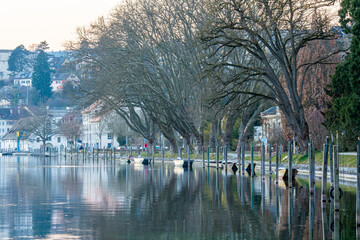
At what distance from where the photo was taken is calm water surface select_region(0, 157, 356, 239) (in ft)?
66.1

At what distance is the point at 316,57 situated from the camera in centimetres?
6194

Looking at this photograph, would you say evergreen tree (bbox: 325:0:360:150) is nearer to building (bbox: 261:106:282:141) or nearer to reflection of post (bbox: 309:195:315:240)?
reflection of post (bbox: 309:195:315:240)

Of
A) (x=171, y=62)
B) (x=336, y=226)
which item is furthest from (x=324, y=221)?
(x=171, y=62)

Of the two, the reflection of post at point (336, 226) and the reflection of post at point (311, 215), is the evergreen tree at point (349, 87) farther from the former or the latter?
the reflection of post at point (336, 226)

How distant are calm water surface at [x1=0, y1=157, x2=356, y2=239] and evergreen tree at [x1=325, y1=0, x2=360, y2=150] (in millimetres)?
5474

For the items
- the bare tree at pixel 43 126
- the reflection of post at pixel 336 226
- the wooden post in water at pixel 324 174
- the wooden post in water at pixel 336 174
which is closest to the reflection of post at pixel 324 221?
the reflection of post at pixel 336 226

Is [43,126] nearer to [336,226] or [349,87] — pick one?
[349,87]

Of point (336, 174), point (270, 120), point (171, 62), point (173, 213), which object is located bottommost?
point (173, 213)

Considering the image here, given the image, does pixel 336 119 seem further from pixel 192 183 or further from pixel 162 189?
pixel 162 189

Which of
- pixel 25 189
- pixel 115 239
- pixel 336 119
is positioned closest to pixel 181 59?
pixel 336 119

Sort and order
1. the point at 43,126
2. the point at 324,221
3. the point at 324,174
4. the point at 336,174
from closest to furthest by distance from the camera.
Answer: the point at 324,221, the point at 336,174, the point at 324,174, the point at 43,126

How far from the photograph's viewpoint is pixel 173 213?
2489cm

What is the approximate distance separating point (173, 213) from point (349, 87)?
21.3m

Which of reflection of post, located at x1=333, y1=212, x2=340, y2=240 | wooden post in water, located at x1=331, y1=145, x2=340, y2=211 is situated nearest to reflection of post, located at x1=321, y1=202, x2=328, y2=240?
reflection of post, located at x1=333, y1=212, x2=340, y2=240
